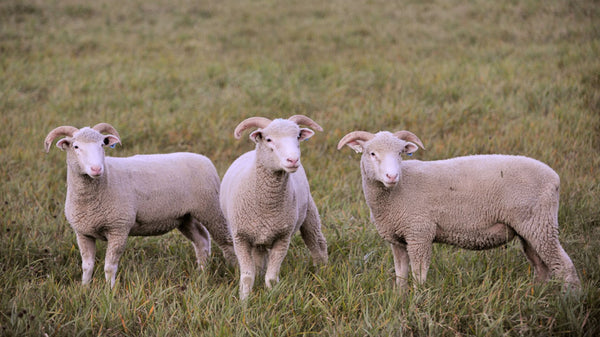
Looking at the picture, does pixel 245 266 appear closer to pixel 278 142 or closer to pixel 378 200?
pixel 278 142

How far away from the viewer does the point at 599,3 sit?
43.2 ft

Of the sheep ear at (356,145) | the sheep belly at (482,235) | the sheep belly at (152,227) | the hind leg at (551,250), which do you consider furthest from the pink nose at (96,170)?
the hind leg at (551,250)

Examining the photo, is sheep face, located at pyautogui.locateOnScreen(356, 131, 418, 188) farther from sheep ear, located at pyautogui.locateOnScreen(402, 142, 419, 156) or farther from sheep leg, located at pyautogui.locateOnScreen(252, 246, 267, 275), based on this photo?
sheep leg, located at pyautogui.locateOnScreen(252, 246, 267, 275)

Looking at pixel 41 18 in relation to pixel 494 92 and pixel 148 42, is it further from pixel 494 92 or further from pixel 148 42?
pixel 494 92

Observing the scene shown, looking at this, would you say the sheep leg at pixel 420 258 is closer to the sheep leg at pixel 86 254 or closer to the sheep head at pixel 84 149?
the sheep head at pixel 84 149

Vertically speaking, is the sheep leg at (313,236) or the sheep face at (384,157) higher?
the sheep face at (384,157)

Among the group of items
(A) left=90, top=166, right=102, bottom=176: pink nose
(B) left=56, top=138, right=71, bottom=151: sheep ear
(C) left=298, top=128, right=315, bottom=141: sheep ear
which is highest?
(C) left=298, top=128, right=315, bottom=141: sheep ear

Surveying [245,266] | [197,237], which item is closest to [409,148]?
[245,266]

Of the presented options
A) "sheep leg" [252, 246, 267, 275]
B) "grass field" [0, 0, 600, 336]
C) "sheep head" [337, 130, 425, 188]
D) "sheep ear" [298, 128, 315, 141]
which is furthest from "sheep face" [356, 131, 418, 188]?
"sheep leg" [252, 246, 267, 275]

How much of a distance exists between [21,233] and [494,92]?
7392 mm

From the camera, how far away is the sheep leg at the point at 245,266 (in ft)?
13.3

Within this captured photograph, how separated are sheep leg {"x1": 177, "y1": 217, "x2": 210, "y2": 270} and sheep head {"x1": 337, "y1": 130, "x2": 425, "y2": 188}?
5.94 ft

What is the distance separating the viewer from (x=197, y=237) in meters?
5.06

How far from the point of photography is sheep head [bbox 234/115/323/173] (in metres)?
3.60
